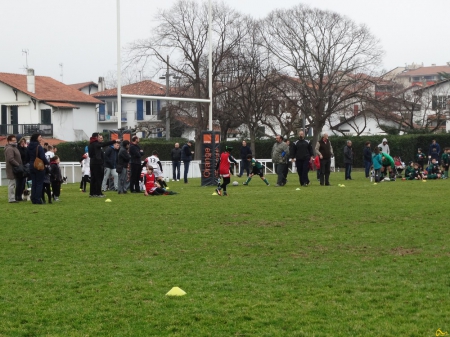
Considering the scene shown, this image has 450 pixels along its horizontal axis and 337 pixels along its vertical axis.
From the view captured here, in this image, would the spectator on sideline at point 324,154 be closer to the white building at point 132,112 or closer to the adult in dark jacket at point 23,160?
the adult in dark jacket at point 23,160

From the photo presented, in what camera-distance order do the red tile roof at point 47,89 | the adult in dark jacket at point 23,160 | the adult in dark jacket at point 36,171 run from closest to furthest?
the adult in dark jacket at point 36,171, the adult in dark jacket at point 23,160, the red tile roof at point 47,89

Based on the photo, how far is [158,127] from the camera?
74.6 m

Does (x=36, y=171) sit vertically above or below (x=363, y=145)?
below

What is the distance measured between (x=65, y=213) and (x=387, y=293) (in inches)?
434

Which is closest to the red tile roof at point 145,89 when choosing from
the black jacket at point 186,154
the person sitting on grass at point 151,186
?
the black jacket at point 186,154

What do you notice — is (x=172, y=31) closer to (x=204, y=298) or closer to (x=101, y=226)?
(x=101, y=226)

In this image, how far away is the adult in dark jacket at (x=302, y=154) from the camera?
27.8 m

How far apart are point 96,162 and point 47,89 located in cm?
4815

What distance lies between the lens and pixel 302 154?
27.8 m

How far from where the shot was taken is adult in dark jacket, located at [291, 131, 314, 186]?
27781 millimetres

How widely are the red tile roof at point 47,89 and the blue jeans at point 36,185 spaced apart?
45.2m

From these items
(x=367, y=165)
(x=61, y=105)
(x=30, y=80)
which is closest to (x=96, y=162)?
(x=367, y=165)

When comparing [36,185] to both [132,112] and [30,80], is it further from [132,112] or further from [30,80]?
[132,112]

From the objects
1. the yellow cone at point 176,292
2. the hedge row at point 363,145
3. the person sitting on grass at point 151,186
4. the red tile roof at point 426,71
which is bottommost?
the yellow cone at point 176,292
